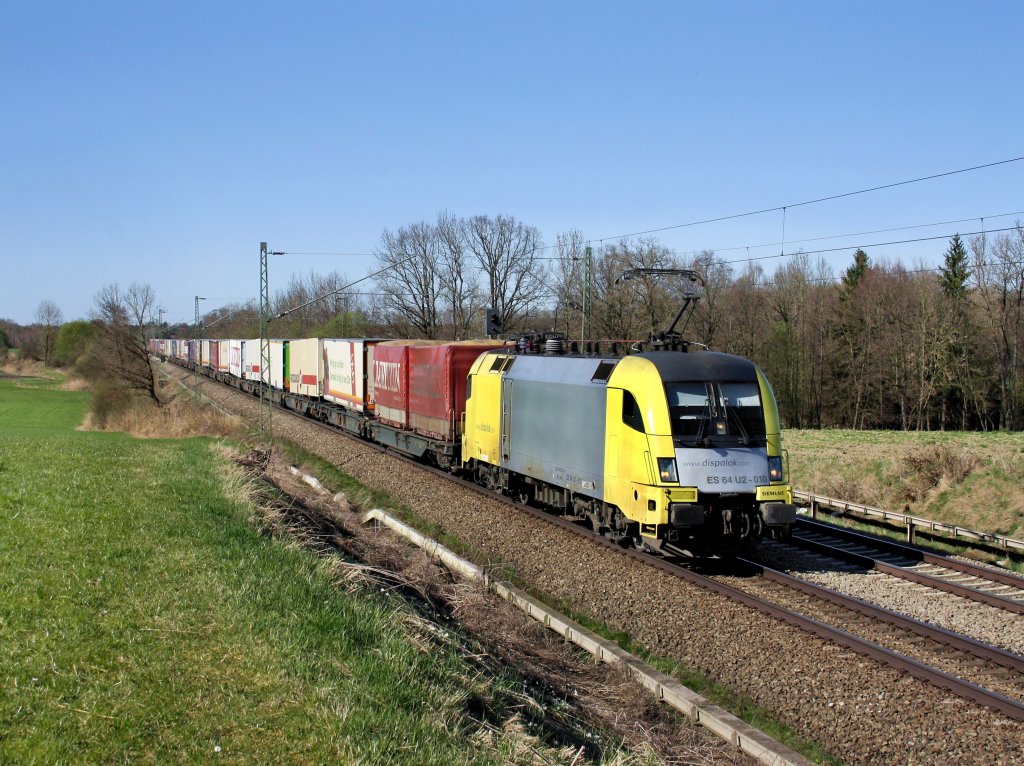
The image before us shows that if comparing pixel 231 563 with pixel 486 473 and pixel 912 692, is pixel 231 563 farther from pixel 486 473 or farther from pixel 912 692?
pixel 486 473

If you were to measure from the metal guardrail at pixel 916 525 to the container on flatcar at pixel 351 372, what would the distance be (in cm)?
1495

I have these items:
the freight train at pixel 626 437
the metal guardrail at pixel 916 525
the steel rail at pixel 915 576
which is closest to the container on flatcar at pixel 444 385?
the freight train at pixel 626 437

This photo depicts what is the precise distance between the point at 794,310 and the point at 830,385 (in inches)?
239

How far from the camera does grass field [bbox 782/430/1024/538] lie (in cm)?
1736

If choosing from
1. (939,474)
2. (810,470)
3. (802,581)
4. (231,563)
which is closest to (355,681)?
(231,563)

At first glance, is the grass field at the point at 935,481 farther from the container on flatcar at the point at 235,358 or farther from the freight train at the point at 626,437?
the container on flatcar at the point at 235,358

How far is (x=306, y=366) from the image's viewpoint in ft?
122

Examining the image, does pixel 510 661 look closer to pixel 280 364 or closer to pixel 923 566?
pixel 923 566

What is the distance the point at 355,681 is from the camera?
604 cm

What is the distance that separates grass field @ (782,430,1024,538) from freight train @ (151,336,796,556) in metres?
8.07

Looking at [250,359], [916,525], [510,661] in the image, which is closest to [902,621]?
[510,661]

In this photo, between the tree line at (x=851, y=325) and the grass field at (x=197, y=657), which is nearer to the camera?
the grass field at (x=197, y=657)

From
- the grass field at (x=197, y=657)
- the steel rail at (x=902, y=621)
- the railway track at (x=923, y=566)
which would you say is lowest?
the railway track at (x=923, y=566)

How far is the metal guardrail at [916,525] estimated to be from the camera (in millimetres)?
14305
